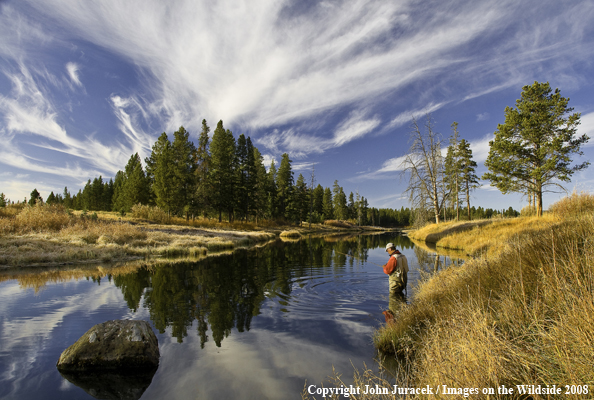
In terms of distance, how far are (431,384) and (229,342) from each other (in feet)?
15.1

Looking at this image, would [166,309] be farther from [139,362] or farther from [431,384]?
[431,384]

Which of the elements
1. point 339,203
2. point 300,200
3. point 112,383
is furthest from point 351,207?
point 112,383

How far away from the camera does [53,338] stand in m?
6.32

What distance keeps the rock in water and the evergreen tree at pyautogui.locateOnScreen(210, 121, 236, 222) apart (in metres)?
39.4

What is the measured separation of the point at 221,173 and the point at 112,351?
41.6 m

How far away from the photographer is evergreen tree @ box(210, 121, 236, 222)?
147ft

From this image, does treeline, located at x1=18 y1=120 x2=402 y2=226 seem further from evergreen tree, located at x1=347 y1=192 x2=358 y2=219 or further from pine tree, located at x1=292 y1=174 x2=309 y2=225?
evergreen tree, located at x1=347 y1=192 x2=358 y2=219

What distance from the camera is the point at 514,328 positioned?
3744 millimetres

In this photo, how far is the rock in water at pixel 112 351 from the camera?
16.8 ft

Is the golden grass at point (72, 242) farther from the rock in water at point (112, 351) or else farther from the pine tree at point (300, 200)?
the pine tree at point (300, 200)

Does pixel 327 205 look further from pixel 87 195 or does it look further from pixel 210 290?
pixel 210 290

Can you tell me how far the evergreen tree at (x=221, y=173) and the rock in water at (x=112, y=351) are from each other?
3941cm

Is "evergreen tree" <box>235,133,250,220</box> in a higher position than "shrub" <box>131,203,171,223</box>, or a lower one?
higher

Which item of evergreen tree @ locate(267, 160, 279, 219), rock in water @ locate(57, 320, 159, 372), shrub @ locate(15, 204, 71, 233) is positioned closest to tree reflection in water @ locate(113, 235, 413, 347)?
rock in water @ locate(57, 320, 159, 372)
